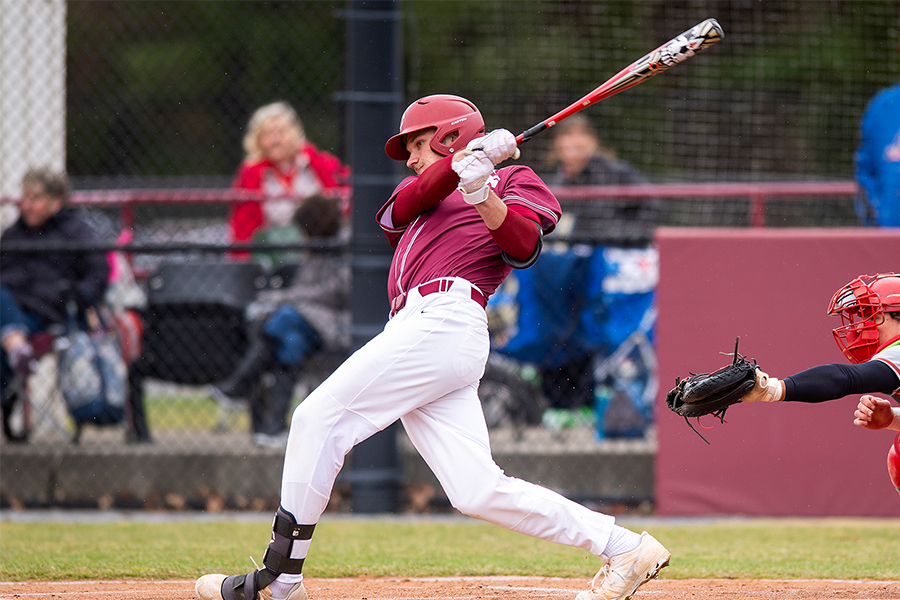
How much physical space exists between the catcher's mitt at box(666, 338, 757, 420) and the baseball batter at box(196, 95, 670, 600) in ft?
1.81

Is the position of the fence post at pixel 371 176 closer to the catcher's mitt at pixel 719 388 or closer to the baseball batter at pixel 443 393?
the baseball batter at pixel 443 393

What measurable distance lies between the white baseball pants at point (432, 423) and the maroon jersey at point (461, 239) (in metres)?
0.09

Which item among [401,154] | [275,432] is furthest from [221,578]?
[275,432]

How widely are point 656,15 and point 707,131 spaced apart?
262 cm

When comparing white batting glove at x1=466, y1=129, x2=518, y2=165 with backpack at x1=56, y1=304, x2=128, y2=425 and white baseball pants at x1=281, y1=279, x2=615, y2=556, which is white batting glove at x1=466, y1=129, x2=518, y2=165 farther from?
backpack at x1=56, y1=304, x2=128, y2=425

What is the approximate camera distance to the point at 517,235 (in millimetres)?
3320

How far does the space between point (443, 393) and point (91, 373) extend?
3.77m

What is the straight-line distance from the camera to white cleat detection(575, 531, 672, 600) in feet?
11.4

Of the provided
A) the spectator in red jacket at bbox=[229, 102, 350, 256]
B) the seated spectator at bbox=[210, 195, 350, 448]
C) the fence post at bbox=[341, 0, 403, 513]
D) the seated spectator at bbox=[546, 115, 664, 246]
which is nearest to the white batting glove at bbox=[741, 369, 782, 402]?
the fence post at bbox=[341, 0, 403, 513]

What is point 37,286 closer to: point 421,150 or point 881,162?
point 421,150

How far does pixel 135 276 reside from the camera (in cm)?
716

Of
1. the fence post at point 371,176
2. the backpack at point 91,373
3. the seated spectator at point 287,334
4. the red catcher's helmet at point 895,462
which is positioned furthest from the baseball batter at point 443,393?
the backpack at point 91,373

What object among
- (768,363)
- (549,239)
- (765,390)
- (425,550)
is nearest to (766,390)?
(765,390)

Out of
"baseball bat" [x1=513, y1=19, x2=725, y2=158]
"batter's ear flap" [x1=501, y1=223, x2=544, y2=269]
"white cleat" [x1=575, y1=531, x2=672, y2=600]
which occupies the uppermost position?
"baseball bat" [x1=513, y1=19, x2=725, y2=158]
